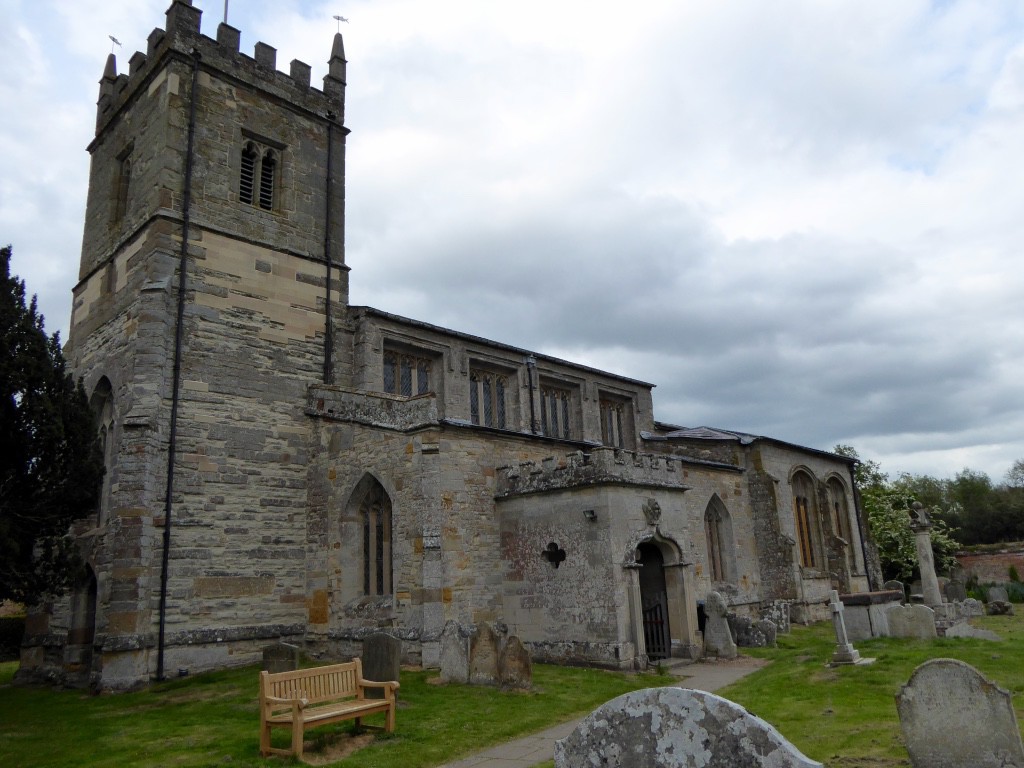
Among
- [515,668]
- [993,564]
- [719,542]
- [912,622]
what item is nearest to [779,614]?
[719,542]

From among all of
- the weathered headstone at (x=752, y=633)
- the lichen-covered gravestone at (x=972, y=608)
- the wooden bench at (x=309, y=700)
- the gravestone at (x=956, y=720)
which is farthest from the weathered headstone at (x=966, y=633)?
the wooden bench at (x=309, y=700)

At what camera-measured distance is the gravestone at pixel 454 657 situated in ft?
44.0

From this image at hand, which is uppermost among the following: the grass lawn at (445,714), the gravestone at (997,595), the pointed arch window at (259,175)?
the pointed arch window at (259,175)

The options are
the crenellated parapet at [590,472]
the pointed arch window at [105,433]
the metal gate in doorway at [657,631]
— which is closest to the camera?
the crenellated parapet at [590,472]

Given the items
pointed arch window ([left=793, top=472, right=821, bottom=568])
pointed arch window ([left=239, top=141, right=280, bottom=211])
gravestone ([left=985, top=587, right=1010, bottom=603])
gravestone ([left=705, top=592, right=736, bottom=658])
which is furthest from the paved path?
gravestone ([left=985, top=587, right=1010, bottom=603])

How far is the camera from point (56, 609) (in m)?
17.7

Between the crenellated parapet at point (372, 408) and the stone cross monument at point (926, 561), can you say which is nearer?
the crenellated parapet at point (372, 408)

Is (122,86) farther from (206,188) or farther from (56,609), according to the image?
(56,609)

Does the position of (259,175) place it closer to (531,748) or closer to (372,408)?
(372,408)

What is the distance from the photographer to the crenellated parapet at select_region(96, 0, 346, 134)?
19531mm

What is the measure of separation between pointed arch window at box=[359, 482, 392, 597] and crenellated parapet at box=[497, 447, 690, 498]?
Answer: 2.72 m

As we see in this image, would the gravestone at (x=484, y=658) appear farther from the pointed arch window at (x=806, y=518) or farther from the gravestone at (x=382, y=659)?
the pointed arch window at (x=806, y=518)

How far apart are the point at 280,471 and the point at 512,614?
6.60 metres

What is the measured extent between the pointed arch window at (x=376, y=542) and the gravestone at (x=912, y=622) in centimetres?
1146
